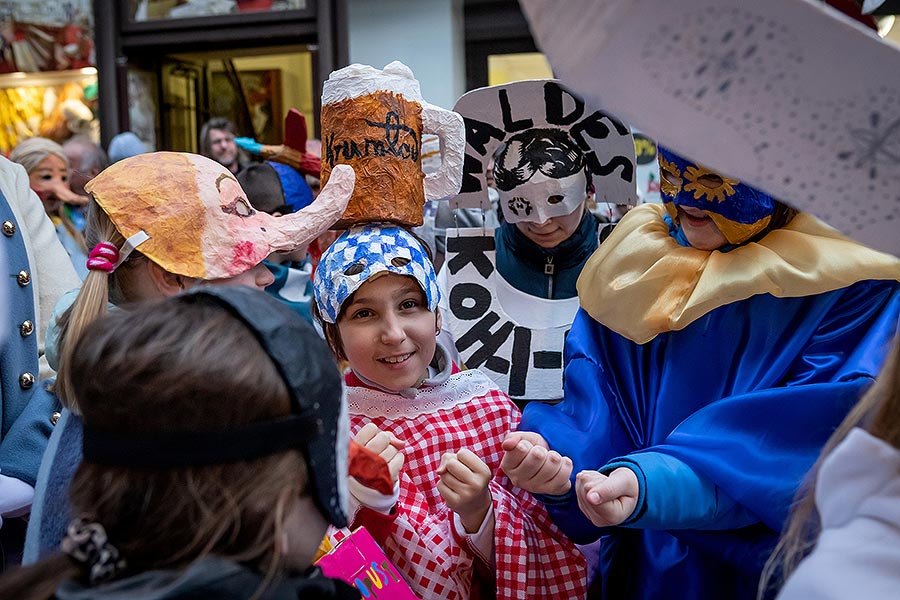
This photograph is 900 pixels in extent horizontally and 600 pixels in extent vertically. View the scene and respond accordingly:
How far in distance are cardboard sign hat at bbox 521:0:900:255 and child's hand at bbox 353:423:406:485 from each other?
881mm

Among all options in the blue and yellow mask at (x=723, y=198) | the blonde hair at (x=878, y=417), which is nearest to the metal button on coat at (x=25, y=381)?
the blue and yellow mask at (x=723, y=198)

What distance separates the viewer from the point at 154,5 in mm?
6242

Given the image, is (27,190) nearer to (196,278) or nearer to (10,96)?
(196,278)

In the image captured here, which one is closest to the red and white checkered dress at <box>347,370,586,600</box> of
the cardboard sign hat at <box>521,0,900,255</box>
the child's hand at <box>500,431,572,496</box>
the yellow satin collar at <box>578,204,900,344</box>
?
the child's hand at <box>500,431,572,496</box>

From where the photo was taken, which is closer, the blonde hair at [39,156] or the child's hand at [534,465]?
the child's hand at [534,465]

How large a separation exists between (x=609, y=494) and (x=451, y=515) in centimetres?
50

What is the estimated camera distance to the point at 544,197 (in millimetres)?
2545

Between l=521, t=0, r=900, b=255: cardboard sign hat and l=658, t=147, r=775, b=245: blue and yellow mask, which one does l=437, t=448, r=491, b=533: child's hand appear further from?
l=521, t=0, r=900, b=255: cardboard sign hat

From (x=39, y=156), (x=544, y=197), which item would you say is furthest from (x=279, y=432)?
(x=39, y=156)

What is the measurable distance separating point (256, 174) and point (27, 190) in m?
1.39

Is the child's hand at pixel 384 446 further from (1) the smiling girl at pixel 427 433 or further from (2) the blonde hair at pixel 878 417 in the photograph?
(2) the blonde hair at pixel 878 417

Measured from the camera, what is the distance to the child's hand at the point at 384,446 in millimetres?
1630

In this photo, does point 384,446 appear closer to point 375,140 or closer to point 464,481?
point 464,481

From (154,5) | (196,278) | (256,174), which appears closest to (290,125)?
(256,174)
